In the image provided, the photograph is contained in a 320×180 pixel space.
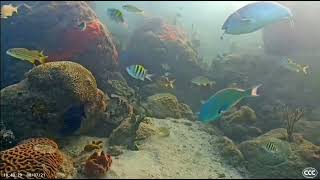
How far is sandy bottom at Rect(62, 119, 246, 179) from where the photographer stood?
548cm

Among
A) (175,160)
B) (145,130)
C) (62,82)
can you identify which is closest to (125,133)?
(145,130)

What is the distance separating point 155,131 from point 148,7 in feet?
116

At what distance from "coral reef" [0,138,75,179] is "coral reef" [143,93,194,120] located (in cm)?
328

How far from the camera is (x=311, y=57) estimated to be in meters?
11.6

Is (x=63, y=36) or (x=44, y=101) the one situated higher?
(x=63, y=36)

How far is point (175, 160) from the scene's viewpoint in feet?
19.8

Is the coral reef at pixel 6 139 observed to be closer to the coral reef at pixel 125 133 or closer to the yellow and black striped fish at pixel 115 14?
the coral reef at pixel 125 133

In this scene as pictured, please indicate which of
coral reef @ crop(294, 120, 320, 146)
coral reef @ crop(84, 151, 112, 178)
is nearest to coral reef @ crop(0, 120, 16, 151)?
coral reef @ crop(84, 151, 112, 178)

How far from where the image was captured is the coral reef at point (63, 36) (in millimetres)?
9820

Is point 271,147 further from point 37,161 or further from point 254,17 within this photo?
point 37,161

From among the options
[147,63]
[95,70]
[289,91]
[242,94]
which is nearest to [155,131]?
[242,94]

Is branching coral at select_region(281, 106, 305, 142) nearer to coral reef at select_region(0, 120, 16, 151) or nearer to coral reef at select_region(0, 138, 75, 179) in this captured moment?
coral reef at select_region(0, 138, 75, 179)

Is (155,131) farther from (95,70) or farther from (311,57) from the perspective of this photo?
(311,57)

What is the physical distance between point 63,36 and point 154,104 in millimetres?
3939
